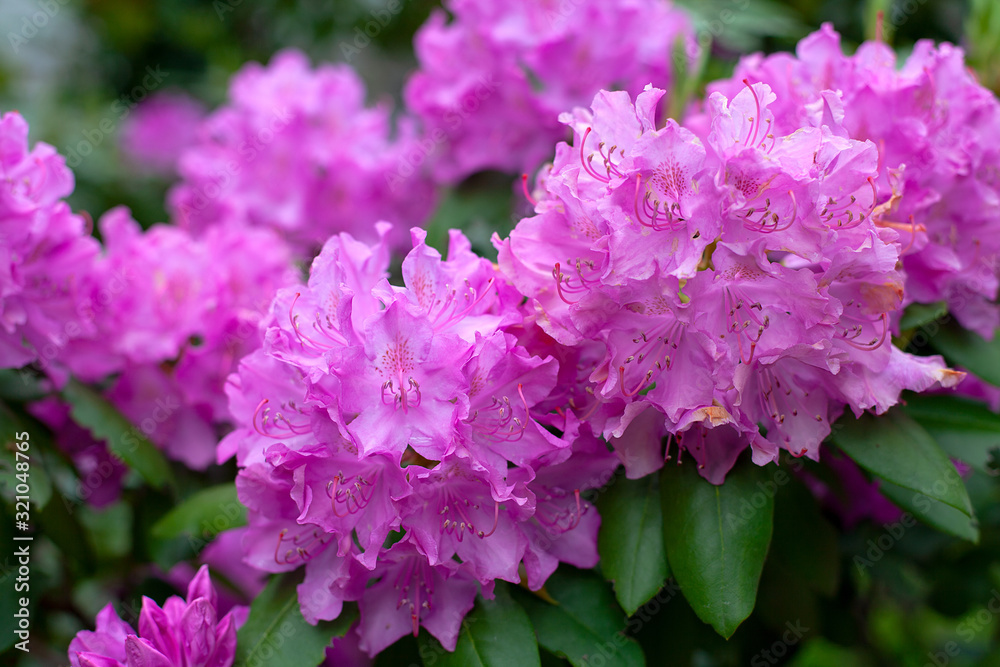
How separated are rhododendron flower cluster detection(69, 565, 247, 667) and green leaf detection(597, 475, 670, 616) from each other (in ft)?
1.62

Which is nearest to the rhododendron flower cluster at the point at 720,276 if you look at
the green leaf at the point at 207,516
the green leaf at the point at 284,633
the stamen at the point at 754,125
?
the stamen at the point at 754,125

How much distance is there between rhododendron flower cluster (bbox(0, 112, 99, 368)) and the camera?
4.03 feet

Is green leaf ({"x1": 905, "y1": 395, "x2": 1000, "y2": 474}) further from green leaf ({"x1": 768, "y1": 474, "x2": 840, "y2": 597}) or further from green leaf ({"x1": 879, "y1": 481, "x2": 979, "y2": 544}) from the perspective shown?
green leaf ({"x1": 768, "y1": 474, "x2": 840, "y2": 597})

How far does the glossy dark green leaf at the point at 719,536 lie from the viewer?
3.24ft

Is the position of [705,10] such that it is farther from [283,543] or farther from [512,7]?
[283,543]

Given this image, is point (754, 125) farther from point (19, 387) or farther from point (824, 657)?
point (824, 657)

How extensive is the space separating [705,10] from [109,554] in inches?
71.0

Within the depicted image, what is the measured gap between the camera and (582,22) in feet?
5.23

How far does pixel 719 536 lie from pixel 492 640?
311mm

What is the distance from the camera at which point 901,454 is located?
1064 millimetres

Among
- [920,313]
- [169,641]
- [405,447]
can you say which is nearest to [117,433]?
[169,641]

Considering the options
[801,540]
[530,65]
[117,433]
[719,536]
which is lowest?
[801,540]

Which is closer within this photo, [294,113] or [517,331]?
[517,331]

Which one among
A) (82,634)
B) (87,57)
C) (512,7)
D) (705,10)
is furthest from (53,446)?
(87,57)
